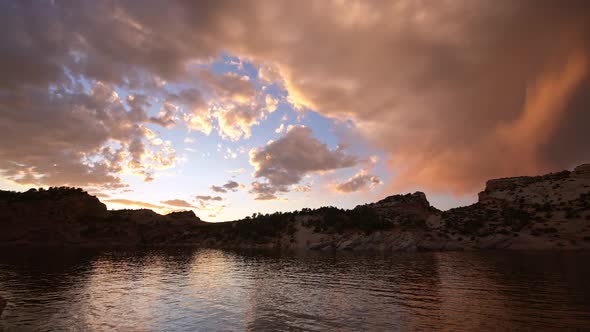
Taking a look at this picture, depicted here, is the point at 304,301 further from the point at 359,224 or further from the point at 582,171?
the point at 582,171

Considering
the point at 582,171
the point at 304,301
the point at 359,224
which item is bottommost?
the point at 304,301

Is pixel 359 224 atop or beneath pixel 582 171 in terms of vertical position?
beneath

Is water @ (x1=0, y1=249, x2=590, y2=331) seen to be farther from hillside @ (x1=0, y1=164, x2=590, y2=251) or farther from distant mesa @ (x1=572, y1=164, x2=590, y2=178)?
distant mesa @ (x1=572, y1=164, x2=590, y2=178)

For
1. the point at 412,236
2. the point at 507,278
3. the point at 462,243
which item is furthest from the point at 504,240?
the point at 507,278

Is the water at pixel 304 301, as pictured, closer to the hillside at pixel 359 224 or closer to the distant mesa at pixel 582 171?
the hillside at pixel 359 224

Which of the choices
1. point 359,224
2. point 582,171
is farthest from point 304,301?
point 582,171

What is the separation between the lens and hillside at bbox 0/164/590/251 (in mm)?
97938

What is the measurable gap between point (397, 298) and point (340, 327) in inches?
457

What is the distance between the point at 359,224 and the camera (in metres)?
124

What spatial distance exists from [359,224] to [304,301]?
9770 centimetres

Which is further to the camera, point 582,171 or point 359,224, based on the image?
point 582,171

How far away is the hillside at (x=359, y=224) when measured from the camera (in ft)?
321

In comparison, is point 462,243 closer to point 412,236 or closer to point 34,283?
point 412,236

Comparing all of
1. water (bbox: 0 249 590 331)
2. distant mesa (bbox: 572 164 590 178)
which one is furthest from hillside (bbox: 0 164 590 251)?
water (bbox: 0 249 590 331)
